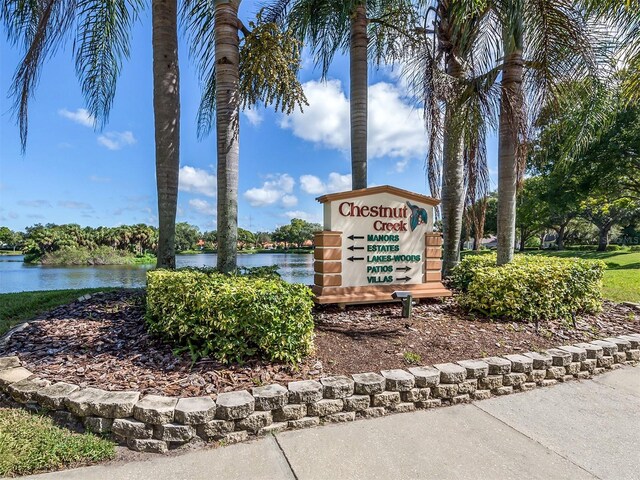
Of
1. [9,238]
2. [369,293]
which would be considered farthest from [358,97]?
[9,238]

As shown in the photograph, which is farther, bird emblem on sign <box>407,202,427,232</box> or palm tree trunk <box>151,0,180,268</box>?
bird emblem on sign <box>407,202,427,232</box>

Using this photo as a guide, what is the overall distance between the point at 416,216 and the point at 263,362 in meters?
3.51

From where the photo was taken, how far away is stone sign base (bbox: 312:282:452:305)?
16.3 ft

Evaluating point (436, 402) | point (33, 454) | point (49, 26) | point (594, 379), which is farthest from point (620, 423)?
point (49, 26)

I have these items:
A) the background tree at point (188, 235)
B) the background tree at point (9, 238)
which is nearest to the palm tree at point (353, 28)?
the background tree at point (188, 235)

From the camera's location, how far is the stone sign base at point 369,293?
4965 mm

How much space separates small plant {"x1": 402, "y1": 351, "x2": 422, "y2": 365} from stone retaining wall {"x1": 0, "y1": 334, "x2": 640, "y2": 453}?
0.25 meters

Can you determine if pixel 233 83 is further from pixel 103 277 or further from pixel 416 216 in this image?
pixel 103 277

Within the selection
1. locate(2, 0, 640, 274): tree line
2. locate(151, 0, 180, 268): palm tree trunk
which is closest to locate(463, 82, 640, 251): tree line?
locate(2, 0, 640, 274): tree line

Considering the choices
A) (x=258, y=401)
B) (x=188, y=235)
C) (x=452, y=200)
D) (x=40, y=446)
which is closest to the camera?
(x=40, y=446)

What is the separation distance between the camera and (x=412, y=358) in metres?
3.47

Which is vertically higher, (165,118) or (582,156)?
(582,156)

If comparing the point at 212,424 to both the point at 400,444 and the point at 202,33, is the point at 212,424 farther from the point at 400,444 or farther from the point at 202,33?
the point at 202,33

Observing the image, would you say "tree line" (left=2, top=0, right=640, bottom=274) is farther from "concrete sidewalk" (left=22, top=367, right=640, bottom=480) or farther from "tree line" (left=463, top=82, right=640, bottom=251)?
"concrete sidewalk" (left=22, top=367, right=640, bottom=480)
